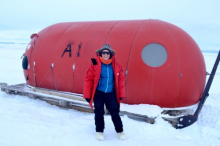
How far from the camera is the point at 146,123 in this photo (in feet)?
14.9

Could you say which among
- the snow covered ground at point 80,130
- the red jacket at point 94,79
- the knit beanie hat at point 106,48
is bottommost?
the snow covered ground at point 80,130

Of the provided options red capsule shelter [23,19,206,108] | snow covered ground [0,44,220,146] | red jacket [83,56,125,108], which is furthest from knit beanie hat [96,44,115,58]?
snow covered ground [0,44,220,146]

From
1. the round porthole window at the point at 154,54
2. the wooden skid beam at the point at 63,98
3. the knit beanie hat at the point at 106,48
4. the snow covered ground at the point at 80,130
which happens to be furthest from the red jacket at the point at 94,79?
the round porthole window at the point at 154,54

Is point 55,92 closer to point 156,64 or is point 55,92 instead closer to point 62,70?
point 62,70

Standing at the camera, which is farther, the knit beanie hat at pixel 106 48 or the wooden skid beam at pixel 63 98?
the wooden skid beam at pixel 63 98

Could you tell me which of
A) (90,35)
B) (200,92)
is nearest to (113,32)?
(90,35)

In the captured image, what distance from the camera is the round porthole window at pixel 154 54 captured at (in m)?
4.90

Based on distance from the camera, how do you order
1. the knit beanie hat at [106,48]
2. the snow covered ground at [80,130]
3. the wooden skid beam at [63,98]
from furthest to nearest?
the wooden skid beam at [63,98] < the snow covered ground at [80,130] < the knit beanie hat at [106,48]

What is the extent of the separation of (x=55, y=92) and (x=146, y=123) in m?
2.90

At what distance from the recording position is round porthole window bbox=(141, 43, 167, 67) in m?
4.90

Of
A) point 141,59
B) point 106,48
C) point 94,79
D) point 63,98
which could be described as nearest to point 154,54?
point 141,59

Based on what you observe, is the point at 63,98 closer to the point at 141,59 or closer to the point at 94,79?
the point at 94,79

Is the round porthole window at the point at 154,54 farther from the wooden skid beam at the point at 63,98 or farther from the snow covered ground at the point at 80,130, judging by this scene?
the wooden skid beam at the point at 63,98

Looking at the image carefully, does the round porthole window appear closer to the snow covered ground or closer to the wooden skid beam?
the snow covered ground
